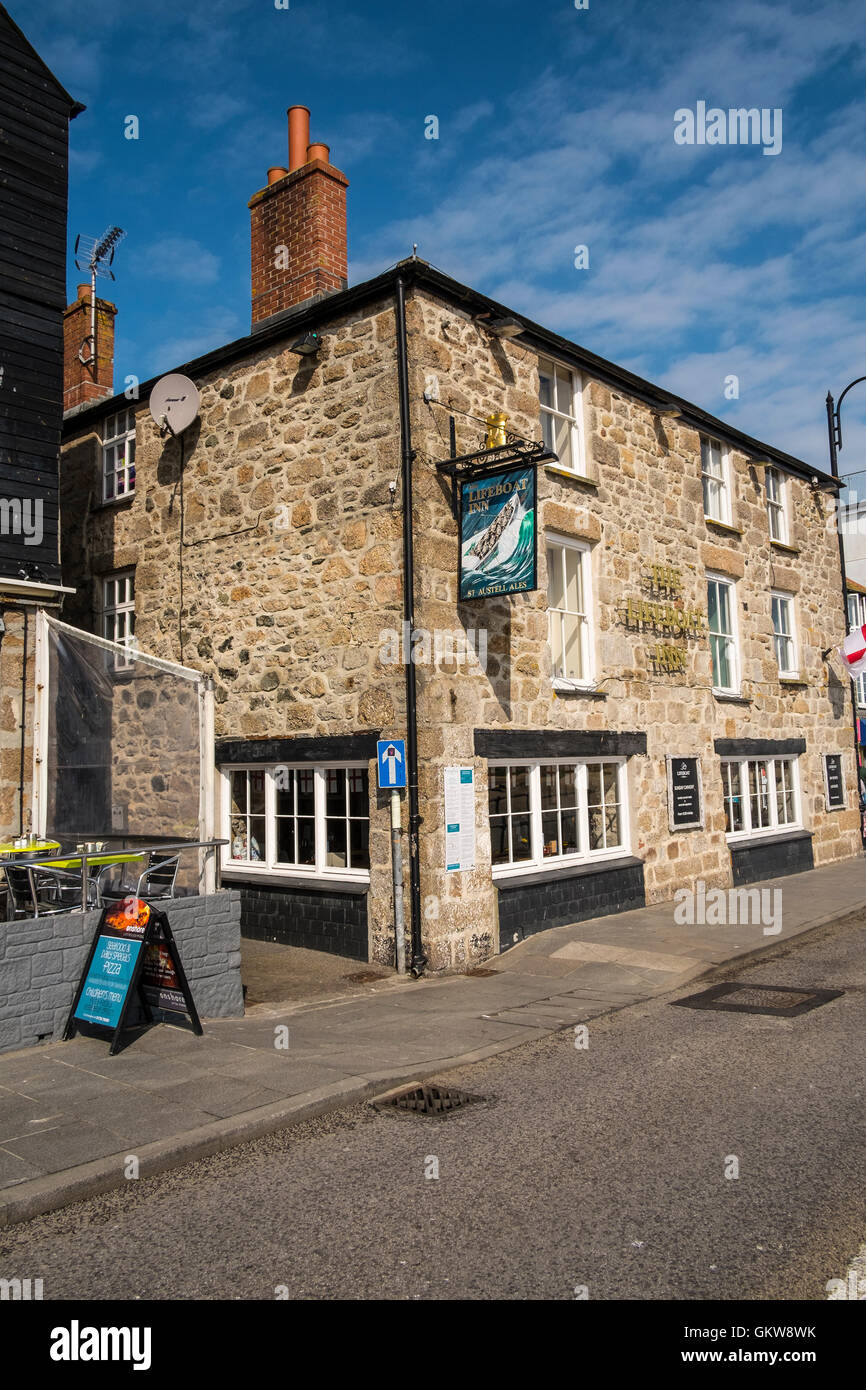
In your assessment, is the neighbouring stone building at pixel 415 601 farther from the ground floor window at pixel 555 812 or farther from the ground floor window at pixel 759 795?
the ground floor window at pixel 759 795

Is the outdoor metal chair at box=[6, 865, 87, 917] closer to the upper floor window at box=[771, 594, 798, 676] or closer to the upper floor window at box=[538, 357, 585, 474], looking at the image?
the upper floor window at box=[538, 357, 585, 474]

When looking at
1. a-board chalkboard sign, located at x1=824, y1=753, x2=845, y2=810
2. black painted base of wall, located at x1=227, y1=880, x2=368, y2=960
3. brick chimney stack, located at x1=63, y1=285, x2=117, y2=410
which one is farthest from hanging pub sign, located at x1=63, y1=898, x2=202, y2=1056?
a-board chalkboard sign, located at x1=824, y1=753, x2=845, y2=810

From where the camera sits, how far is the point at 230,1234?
179 inches

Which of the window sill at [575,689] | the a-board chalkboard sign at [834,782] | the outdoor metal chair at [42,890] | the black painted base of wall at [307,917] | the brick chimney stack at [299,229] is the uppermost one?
the brick chimney stack at [299,229]

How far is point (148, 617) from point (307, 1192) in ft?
35.6

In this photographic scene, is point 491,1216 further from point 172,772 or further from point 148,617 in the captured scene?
point 148,617

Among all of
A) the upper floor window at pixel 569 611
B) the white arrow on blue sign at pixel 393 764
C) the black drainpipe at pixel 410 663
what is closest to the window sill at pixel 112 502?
the black drainpipe at pixel 410 663

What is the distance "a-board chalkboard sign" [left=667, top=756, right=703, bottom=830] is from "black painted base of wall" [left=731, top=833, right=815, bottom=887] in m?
1.63

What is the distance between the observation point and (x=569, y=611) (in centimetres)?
1351

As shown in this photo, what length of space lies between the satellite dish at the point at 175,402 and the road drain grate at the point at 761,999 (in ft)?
32.3

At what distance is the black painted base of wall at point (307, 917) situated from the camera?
Result: 1150 cm

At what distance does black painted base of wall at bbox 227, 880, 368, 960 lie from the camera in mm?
11500

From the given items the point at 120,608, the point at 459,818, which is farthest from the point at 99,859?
the point at 120,608
